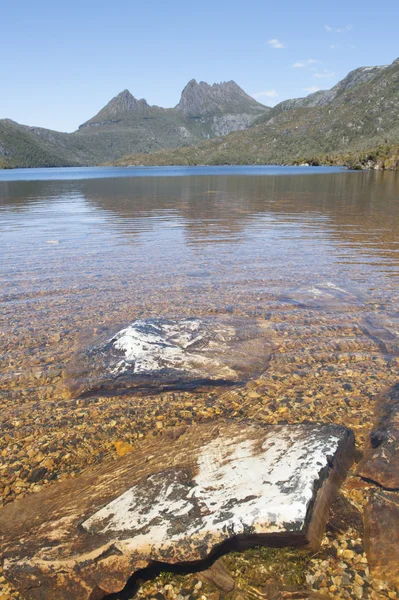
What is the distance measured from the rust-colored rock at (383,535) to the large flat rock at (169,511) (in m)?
0.43

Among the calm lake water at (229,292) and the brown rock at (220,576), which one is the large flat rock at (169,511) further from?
the calm lake water at (229,292)

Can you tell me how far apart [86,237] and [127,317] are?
1381 cm

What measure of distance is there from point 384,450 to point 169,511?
297 cm

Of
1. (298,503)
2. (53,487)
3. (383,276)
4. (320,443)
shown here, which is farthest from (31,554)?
(383,276)

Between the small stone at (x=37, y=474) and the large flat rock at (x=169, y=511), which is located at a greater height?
the large flat rock at (x=169, y=511)

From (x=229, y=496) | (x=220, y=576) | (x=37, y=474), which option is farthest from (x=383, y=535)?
(x=37, y=474)

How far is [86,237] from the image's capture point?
22891 millimetres

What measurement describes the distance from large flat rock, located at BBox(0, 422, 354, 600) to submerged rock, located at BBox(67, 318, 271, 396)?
2.10 meters

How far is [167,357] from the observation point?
788 cm

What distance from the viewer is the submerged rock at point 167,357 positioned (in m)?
7.32

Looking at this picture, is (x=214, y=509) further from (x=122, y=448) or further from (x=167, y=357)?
(x=167, y=357)

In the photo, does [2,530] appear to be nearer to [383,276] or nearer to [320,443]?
[320,443]

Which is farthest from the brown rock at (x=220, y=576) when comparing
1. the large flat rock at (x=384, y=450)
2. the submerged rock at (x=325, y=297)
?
the submerged rock at (x=325, y=297)

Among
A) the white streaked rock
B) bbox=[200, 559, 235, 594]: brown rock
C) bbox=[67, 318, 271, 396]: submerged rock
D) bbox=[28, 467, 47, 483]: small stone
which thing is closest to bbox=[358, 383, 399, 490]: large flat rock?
the white streaked rock
